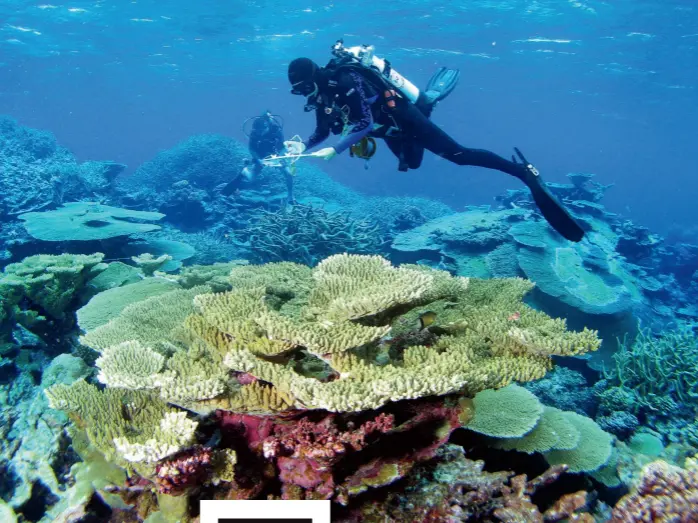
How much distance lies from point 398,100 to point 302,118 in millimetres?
128540

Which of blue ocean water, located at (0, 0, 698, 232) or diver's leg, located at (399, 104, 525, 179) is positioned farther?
blue ocean water, located at (0, 0, 698, 232)

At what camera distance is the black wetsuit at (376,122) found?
6.05 m

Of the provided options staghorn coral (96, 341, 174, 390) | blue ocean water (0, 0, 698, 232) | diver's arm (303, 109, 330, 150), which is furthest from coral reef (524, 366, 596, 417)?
blue ocean water (0, 0, 698, 232)

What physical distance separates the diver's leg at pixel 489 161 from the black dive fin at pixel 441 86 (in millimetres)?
840

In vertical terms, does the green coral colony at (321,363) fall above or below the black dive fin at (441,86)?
below

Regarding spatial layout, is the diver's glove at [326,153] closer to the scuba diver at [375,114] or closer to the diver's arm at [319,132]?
the scuba diver at [375,114]

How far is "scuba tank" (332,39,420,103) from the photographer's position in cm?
659

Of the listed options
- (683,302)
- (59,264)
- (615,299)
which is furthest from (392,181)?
(59,264)

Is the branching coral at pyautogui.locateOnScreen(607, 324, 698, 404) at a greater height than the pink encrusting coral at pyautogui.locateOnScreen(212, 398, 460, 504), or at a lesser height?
lesser

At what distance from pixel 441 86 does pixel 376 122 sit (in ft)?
8.19

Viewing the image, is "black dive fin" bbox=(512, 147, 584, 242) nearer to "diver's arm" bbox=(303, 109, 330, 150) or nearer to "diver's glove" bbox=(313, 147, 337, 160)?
"diver's arm" bbox=(303, 109, 330, 150)

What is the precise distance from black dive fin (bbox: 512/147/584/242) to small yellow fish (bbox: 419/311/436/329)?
5280 mm

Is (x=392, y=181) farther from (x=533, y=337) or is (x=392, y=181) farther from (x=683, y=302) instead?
(x=533, y=337)

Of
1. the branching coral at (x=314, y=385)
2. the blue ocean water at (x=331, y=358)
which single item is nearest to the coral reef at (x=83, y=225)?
the blue ocean water at (x=331, y=358)
